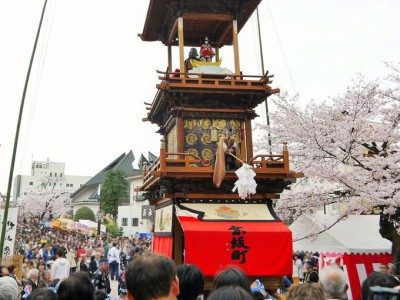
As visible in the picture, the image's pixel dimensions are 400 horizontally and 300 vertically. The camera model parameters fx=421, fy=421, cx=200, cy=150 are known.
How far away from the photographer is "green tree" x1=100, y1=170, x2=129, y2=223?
5441 centimetres

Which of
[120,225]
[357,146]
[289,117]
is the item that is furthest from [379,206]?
[120,225]

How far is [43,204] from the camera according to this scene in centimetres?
5741

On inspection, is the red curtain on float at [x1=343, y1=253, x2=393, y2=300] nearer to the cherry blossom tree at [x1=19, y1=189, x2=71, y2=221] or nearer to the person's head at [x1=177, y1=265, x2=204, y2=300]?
the person's head at [x1=177, y1=265, x2=204, y2=300]

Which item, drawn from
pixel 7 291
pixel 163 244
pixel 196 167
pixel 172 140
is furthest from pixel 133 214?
pixel 7 291

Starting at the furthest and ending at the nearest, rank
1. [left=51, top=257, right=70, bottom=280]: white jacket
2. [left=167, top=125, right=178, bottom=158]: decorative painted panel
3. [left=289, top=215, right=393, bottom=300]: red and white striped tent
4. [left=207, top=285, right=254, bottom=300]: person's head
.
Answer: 1. [left=167, top=125, right=178, bottom=158]: decorative painted panel
2. [left=289, top=215, right=393, bottom=300]: red and white striped tent
3. [left=51, top=257, right=70, bottom=280]: white jacket
4. [left=207, top=285, right=254, bottom=300]: person's head

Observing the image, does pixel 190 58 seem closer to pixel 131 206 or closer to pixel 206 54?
pixel 206 54

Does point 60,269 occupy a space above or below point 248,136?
below

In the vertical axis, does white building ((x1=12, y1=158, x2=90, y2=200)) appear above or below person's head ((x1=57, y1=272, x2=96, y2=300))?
above

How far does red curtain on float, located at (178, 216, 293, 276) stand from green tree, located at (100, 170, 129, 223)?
1695 inches

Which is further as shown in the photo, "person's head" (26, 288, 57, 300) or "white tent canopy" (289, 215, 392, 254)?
"white tent canopy" (289, 215, 392, 254)

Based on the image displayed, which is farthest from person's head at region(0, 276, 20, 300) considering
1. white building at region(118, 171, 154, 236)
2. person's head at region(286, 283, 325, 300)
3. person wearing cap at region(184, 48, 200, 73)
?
white building at region(118, 171, 154, 236)

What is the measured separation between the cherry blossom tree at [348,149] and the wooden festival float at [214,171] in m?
2.11

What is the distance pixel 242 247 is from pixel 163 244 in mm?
3308

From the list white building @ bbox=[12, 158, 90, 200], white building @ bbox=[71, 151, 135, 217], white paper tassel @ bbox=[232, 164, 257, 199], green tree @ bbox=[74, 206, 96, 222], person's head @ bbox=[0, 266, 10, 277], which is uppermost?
white building @ bbox=[12, 158, 90, 200]
